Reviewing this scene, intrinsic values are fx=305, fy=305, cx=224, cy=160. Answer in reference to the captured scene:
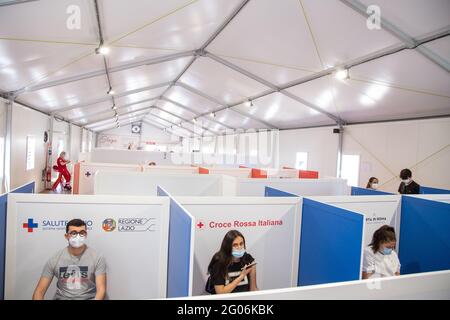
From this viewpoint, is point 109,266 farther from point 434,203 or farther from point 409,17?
point 409,17

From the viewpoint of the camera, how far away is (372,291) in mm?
1079

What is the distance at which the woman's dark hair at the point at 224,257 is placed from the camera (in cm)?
212

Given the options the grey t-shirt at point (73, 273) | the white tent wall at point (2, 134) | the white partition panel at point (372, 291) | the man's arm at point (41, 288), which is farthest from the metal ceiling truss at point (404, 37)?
the white tent wall at point (2, 134)

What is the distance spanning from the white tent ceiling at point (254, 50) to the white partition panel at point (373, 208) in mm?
2269

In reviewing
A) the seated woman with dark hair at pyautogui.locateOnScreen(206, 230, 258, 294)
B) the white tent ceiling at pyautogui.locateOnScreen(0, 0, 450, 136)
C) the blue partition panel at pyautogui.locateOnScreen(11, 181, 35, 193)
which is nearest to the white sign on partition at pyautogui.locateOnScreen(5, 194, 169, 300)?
the seated woman with dark hair at pyautogui.locateOnScreen(206, 230, 258, 294)

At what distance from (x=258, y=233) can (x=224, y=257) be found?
0.41 m

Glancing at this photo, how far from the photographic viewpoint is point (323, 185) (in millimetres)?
4656

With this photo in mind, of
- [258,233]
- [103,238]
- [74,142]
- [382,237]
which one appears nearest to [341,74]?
[382,237]

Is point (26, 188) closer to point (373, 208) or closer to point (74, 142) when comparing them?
point (373, 208)

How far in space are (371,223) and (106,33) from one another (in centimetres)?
446

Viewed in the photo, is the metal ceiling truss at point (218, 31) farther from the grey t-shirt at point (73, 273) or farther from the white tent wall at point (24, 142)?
the white tent wall at point (24, 142)

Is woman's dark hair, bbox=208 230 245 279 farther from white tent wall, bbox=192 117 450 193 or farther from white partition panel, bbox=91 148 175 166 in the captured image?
white partition panel, bbox=91 148 175 166

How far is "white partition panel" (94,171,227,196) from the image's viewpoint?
3936mm

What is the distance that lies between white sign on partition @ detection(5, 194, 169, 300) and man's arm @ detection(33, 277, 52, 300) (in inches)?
4.0
